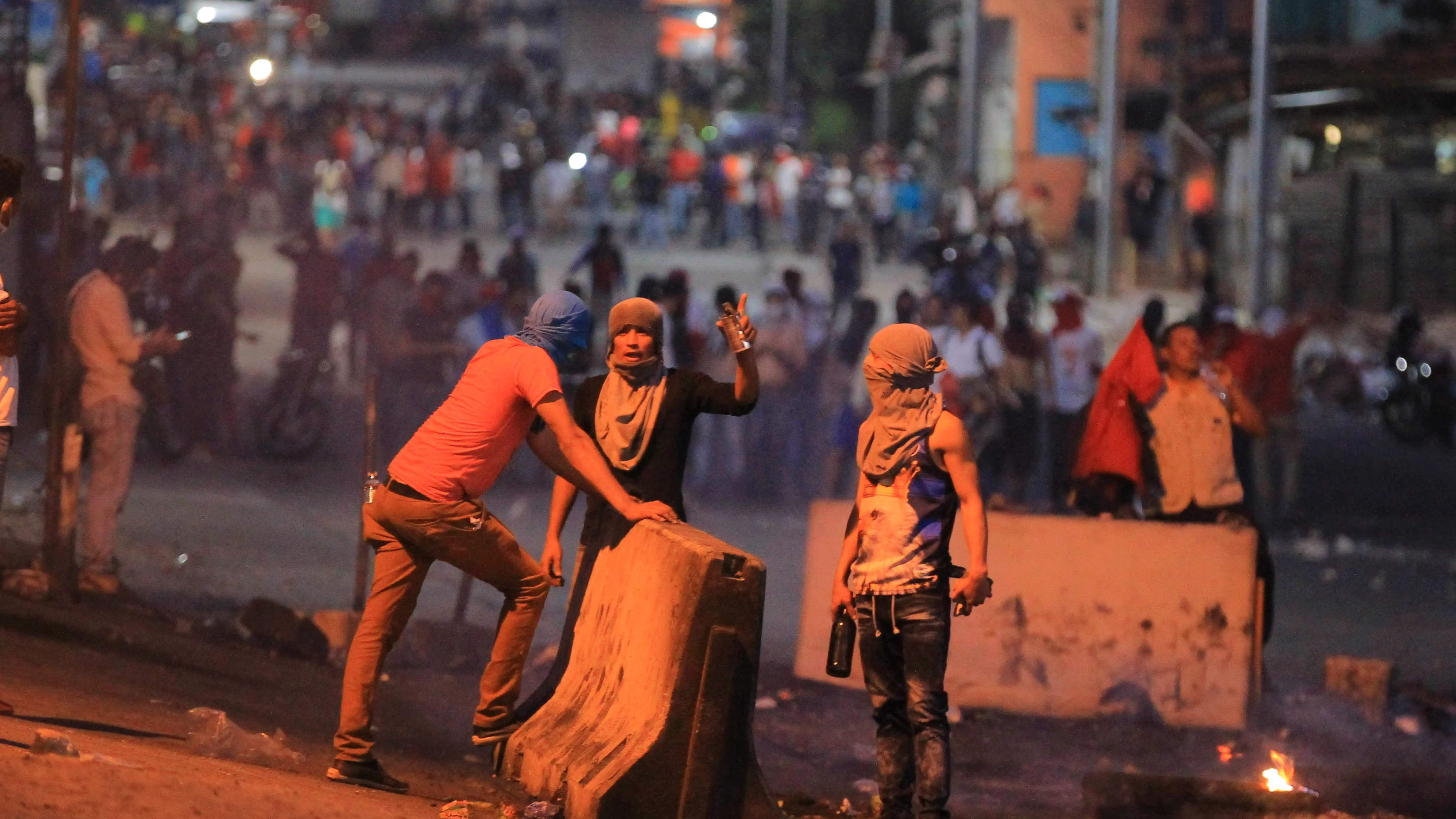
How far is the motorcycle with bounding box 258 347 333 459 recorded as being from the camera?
16.3 m

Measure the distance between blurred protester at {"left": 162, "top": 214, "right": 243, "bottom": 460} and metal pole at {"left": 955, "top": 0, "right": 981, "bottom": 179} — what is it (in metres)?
15.3

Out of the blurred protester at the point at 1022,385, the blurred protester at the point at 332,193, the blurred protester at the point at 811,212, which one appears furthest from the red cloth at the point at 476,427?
the blurred protester at the point at 811,212

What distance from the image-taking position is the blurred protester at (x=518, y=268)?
62.1ft

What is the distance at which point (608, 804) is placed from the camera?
6.04 meters

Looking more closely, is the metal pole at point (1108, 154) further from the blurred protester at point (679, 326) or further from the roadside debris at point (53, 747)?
the roadside debris at point (53, 747)

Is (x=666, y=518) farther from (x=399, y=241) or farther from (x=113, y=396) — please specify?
(x=399, y=241)

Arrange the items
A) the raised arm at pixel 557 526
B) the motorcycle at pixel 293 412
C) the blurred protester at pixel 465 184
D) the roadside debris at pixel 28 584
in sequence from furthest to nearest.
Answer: the blurred protester at pixel 465 184 → the motorcycle at pixel 293 412 → the roadside debris at pixel 28 584 → the raised arm at pixel 557 526

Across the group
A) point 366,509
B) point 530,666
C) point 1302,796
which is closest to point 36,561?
point 530,666

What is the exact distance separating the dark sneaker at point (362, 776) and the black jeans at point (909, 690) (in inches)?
63.8

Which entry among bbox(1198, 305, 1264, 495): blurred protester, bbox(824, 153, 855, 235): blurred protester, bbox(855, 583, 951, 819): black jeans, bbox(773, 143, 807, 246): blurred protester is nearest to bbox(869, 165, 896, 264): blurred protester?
bbox(824, 153, 855, 235): blurred protester

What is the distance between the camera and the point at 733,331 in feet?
21.5

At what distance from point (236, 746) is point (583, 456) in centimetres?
173

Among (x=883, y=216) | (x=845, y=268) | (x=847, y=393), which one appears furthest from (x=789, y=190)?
(x=847, y=393)

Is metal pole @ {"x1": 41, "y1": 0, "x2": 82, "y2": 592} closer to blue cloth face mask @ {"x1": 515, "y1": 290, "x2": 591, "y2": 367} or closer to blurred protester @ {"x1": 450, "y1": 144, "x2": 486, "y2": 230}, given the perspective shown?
blue cloth face mask @ {"x1": 515, "y1": 290, "x2": 591, "y2": 367}
